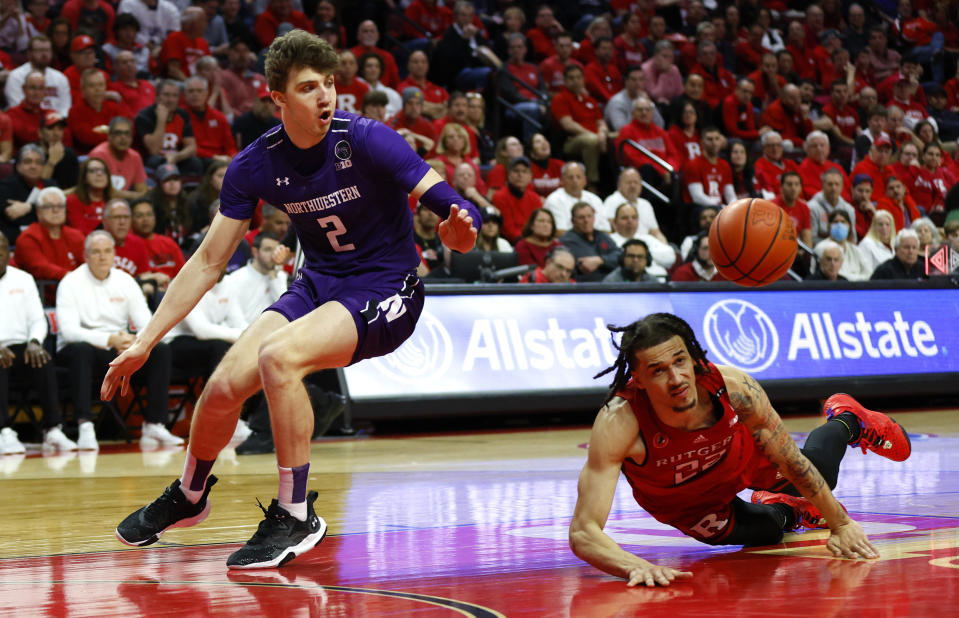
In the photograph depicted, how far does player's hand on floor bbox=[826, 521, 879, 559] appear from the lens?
13.6 ft

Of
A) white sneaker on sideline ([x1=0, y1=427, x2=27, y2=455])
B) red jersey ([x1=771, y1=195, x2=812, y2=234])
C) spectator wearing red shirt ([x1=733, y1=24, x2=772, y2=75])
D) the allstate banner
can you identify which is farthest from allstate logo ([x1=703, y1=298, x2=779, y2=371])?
spectator wearing red shirt ([x1=733, y1=24, x2=772, y2=75])

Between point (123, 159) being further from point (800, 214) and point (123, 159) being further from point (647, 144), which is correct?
point (800, 214)

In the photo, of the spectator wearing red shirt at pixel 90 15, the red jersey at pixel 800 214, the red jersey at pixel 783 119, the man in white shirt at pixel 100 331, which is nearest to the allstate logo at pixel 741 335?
the red jersey at pixel 800 214

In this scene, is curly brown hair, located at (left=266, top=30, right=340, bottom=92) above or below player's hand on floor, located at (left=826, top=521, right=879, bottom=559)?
above

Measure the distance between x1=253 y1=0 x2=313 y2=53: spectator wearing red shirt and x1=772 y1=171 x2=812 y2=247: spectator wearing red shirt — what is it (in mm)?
5797

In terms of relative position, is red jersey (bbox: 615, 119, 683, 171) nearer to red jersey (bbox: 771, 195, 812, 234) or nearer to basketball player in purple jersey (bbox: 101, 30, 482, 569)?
red jersey (bbox: 771, 195, 812, 234)

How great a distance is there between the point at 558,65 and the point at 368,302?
12193 millimetres

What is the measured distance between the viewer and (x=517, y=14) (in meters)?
16.8

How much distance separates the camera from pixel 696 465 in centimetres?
423

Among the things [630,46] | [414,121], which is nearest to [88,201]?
[414,121]

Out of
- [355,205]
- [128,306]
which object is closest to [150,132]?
[128,306]

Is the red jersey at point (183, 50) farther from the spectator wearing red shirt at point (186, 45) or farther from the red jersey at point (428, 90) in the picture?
the red jersey at point (428, 90)

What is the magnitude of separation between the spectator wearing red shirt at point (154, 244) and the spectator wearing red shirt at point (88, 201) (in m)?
0.34

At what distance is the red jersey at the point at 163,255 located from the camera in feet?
35.2
